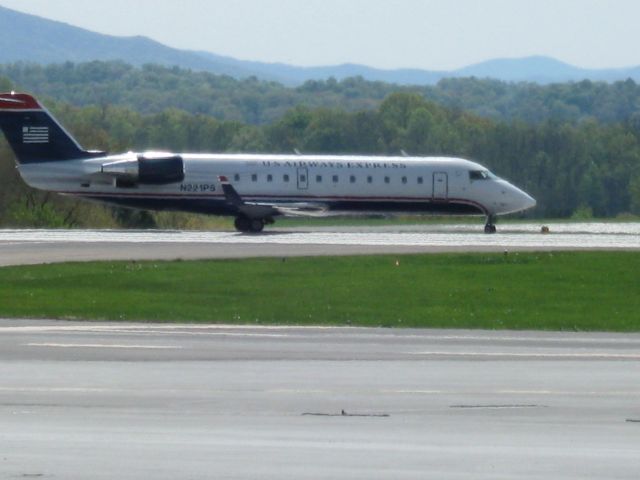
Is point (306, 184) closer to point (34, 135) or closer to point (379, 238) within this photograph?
point (379, 238)

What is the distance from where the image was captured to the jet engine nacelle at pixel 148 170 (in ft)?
171

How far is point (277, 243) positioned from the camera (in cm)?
4431

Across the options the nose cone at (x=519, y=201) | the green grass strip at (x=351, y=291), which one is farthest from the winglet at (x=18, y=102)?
the green grass strip at (x=351, y=291)

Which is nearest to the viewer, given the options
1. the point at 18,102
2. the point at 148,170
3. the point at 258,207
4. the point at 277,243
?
the point at 277,243

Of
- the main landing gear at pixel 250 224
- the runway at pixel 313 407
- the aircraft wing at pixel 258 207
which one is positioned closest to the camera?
the runway at pixel 313 407

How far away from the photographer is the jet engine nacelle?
52250 mm

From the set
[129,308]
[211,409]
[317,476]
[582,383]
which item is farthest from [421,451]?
[129,308]

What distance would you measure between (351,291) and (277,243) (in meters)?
14.4

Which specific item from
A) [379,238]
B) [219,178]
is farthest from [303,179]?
[379,238]

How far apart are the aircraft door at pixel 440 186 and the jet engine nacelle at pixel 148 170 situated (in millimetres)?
9085

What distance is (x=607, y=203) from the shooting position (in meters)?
105

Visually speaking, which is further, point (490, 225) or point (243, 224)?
point (490, 225)

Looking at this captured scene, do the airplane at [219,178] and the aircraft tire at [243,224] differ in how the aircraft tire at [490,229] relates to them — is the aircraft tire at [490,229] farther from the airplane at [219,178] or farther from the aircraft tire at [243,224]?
the aircraft tire at [243,224]

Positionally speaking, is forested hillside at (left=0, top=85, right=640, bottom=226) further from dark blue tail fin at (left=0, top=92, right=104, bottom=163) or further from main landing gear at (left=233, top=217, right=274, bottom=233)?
main landing gear at (left=233, top=217, right=274, bottom=233)
